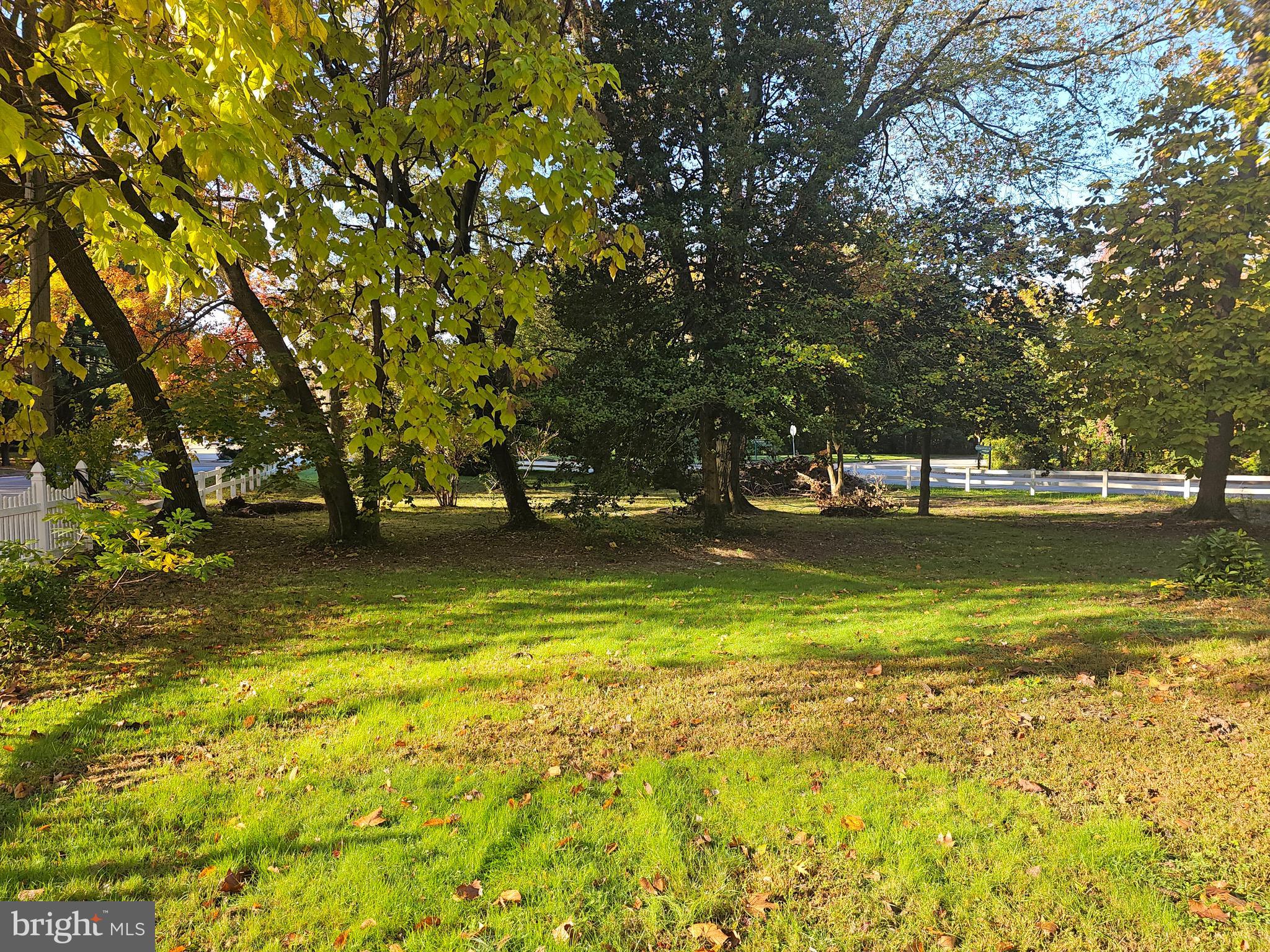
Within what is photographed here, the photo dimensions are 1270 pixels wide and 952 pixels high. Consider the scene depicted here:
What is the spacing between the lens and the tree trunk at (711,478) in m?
→ 11.8

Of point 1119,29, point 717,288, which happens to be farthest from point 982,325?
point 1119,29

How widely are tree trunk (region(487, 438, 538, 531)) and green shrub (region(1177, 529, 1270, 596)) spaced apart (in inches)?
378

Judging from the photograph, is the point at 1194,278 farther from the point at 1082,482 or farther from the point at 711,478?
the point at 1082,482

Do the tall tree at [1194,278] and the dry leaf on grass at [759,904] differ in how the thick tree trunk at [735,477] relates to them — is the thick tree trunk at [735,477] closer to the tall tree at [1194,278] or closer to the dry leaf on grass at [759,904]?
Answer: the tall tree at [1194,278]

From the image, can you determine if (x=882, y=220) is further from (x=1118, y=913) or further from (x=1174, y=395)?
(x=1118, y=913)

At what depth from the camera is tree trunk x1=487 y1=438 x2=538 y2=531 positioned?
12.5 metres

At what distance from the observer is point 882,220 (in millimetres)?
12469

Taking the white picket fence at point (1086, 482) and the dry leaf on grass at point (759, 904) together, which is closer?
the dry leaf on grass at point (759, 904)

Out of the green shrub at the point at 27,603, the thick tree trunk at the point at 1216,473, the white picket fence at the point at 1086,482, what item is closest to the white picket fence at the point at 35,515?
the green shrub at the point at 27,603

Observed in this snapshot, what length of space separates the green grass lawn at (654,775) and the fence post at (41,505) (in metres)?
2.14

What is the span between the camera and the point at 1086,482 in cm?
2145

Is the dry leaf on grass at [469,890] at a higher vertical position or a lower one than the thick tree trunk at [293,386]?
lower

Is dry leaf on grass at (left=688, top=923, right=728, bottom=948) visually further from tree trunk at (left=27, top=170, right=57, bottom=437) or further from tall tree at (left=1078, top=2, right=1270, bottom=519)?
tall tree at (left=1078, top=2, right=1270, bottom=519)

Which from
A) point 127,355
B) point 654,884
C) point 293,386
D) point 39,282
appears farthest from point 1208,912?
point 127,355
